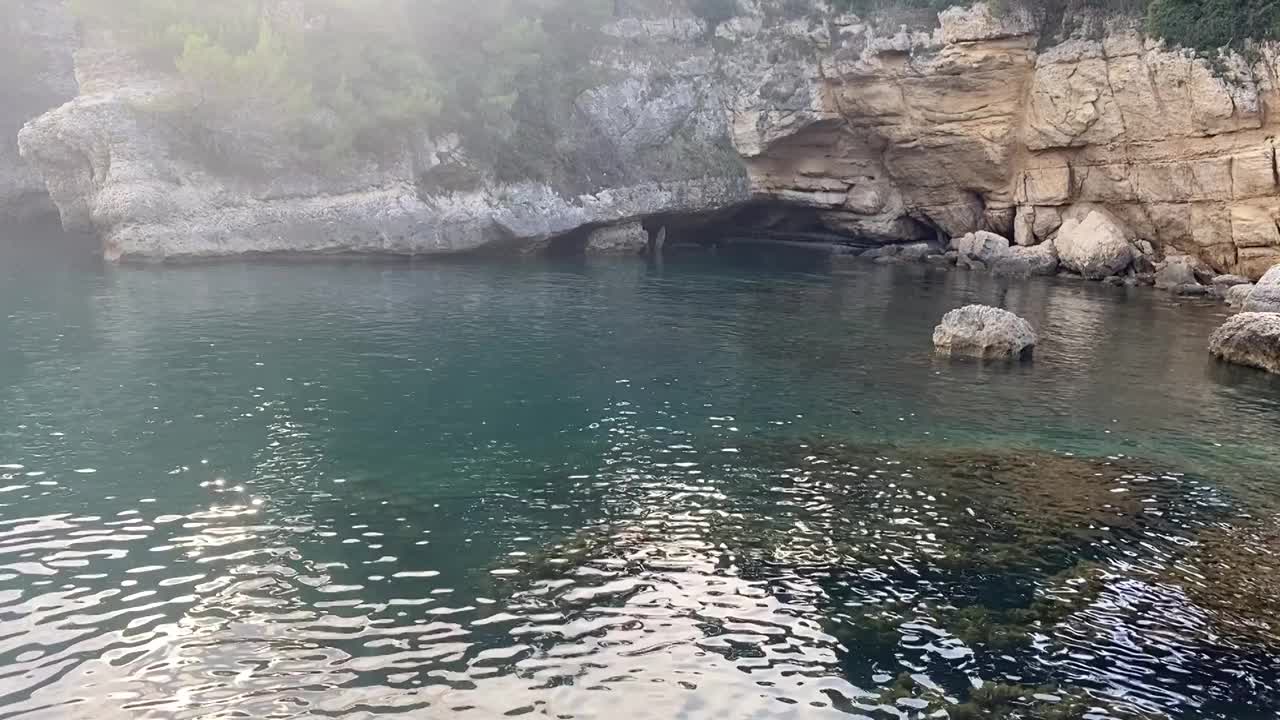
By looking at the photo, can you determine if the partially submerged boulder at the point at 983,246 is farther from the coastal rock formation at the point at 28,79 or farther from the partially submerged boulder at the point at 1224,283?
the coastal rock formation at the point at 28,79

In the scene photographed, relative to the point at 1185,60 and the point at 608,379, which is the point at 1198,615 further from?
the point at 1185,60

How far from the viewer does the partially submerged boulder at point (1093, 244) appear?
42.6m

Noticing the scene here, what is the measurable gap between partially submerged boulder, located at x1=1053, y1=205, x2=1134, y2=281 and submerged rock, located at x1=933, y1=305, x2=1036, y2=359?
62.6ft

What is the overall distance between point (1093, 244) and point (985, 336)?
68.9ft

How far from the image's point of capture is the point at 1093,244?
43188mm

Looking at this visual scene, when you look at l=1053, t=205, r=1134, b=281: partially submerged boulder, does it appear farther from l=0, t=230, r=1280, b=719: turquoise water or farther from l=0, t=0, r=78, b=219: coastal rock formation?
l=0, t=0, r=78, b=219: coastal rock formation

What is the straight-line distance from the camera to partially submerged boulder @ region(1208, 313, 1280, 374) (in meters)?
25.3

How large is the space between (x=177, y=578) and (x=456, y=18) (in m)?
43.0

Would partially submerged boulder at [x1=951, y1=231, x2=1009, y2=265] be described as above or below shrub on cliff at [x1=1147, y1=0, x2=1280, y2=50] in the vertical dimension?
below

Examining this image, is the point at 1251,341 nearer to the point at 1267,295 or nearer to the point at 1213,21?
the point at 1267,295

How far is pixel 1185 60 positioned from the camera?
3875 cm

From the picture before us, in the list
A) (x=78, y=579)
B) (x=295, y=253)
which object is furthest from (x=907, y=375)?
(x=295, y=253)

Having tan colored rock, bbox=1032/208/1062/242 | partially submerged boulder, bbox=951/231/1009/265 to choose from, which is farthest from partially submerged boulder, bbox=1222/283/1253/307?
partially submerged boulder, bbox=951/231/1009/265

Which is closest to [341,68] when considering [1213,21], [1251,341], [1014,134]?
[1014,134]
